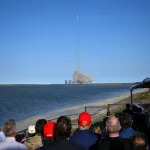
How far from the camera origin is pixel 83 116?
5574mm

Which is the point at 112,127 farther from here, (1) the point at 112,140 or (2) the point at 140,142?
(2) the point at 140,142

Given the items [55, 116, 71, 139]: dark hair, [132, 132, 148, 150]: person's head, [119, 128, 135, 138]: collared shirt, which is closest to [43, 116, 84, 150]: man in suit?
[55, 116, 71, 139]: dark hair

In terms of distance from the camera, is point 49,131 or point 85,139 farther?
point 49,131

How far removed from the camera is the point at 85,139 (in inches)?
212

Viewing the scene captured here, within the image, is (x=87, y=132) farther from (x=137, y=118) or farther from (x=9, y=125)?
(x=137, y=118)

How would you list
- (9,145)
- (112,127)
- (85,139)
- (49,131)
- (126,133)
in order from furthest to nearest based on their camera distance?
(126,133) < (49,131) < (85,139) < (112,127) < (9,145)

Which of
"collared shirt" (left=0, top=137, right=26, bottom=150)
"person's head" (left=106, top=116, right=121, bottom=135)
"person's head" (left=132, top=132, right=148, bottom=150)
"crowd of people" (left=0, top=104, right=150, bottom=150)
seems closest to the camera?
"person's head" (left=132, top=132, right=148, bottom=150)

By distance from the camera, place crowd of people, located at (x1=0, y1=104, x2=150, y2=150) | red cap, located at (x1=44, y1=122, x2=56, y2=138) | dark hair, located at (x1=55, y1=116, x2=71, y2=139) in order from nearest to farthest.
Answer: crowd of people, located at (x1=0, y1=104, x2=150, y2=150) → dark hair, located at (x1=55, y1=116, x2=71, y2=139) → red cap, located at (x1=44, y1=122, x2=56, y2=138)

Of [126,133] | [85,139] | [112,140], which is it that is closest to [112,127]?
[112,140]

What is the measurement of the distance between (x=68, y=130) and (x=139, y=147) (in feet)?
3.51

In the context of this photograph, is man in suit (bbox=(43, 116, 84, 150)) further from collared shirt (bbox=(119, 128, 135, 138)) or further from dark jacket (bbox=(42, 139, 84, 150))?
collared shirt (bbox=(119, 128, 135, 138))

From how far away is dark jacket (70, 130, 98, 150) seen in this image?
532 cm

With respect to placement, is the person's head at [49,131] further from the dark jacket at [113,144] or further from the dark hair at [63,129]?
the dark jacket at [113,144]

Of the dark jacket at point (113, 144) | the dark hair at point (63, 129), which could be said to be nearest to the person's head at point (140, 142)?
the dark jacket at point (113, 144)
